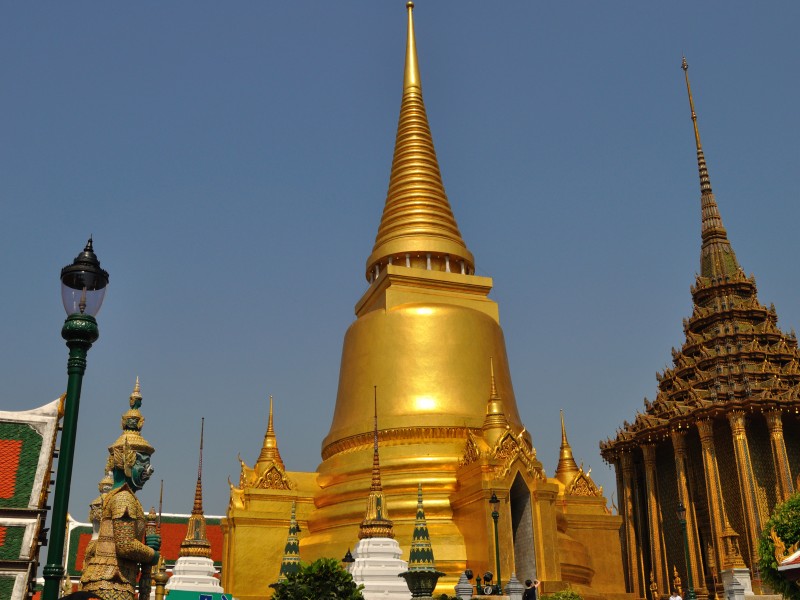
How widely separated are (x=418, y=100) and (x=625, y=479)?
46.8 ft

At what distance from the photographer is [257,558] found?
2002cm

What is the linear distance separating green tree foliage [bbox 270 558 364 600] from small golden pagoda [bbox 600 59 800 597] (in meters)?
14.5

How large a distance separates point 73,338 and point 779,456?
22550mm

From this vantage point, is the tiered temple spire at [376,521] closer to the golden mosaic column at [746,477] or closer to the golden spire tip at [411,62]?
the golden mosaic column at [746,477]

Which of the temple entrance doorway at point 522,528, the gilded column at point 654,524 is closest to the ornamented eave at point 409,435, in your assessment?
the temple entrance doorway at point 522,528

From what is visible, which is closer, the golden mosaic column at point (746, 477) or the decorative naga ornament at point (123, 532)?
the decorative naga ornament at point (123, 532)

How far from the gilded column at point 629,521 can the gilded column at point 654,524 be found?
57cm

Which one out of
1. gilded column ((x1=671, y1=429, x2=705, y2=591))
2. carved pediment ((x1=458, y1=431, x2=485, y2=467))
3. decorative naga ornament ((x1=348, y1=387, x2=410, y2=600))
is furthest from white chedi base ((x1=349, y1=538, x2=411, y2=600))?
gilded column ((x1=671, y1=429, x2=705, y2=591))

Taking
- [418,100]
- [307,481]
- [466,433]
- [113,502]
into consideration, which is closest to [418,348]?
[466,433]

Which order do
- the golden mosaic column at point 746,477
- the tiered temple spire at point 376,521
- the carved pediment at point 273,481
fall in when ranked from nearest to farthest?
the tiered temple spire at point 376,521 < the carved pediment at point 273,481 < the golden mosaic column at point 746,477

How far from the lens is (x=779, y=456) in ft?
78.5

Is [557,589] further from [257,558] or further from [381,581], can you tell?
[257,558]

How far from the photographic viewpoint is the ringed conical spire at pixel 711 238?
29234mm

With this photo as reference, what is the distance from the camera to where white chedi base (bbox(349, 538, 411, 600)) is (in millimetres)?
15492
